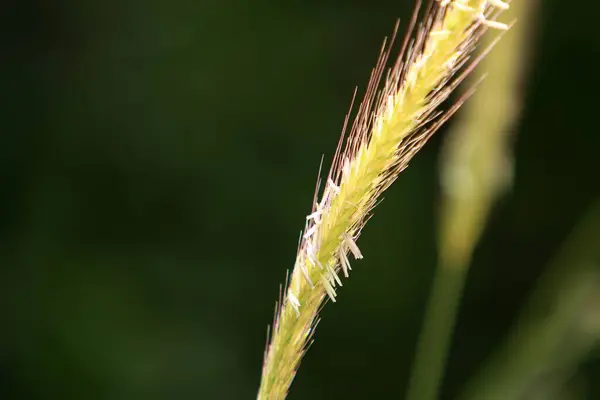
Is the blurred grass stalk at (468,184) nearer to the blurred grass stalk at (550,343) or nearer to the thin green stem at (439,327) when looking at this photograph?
the thin green stem at (439,327)

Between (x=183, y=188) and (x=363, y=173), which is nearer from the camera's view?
(x=363, y=173)

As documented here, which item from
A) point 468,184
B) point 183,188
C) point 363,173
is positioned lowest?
point 363,173

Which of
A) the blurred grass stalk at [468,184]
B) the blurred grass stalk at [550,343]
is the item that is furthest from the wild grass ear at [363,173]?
the blurred grass stalk at [550,343]

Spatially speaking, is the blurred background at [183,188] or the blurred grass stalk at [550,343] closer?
the blurred grass stalk at [550,343]

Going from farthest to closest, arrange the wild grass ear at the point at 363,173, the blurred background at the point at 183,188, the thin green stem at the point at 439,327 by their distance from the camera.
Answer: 1. the blurred background at the point at 183,188
2. the thin green stem at the point at 439,327
3. the wild grass ear at the point at 363,173

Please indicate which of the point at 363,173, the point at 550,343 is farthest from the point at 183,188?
the point at 363,173

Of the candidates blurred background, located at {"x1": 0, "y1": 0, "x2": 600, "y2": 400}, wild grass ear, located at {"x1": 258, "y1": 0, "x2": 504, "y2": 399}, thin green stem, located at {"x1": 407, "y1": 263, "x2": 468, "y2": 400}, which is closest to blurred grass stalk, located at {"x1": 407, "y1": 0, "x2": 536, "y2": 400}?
thin green stem, located at {"x1": 407, "y1": 263, "x2": 468, "y2": 400}

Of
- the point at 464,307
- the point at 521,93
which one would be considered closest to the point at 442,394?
the point at 464,307

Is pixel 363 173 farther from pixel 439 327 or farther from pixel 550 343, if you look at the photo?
pixel 550 343
